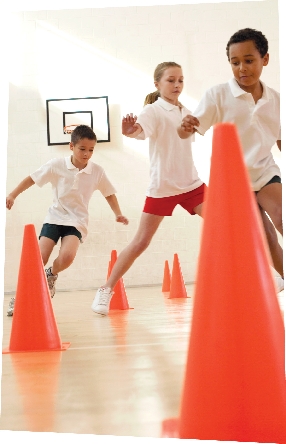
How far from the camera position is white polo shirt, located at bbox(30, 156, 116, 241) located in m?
2.93

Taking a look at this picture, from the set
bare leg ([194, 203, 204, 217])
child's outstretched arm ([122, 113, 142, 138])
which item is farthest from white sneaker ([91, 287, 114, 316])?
child's outstretched arm ([122, 113, 142, 138])

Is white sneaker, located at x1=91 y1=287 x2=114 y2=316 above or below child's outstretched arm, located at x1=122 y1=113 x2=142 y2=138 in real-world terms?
below

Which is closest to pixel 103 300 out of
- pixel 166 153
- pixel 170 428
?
pixel 166 153

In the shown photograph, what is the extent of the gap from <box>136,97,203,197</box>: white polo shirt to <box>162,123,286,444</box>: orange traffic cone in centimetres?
162

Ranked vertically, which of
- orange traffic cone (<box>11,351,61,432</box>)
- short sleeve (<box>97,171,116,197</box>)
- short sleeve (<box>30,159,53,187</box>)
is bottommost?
orange traffic cone (<box>11,351,61,432</box>)

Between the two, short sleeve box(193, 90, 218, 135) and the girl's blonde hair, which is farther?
the girl's blonde hair

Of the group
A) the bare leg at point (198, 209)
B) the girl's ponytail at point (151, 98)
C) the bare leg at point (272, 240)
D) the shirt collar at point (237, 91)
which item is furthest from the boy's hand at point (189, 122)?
the girl's ponytail at point (151, 98)

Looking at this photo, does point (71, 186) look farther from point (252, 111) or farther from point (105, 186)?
point (252, 111)

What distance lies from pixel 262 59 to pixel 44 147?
12.9ft

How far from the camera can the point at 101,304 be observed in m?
2.41

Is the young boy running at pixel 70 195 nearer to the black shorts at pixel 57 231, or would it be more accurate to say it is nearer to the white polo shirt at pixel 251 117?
the black shorts at pixel 57 231

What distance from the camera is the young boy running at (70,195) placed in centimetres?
284

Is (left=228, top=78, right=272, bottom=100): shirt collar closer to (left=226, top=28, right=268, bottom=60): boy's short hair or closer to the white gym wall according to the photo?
(left=226, top=28, right=268, bottom=60): boy's short hair

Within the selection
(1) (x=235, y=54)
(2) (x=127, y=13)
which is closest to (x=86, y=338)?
(1) (x=235, y=54)
